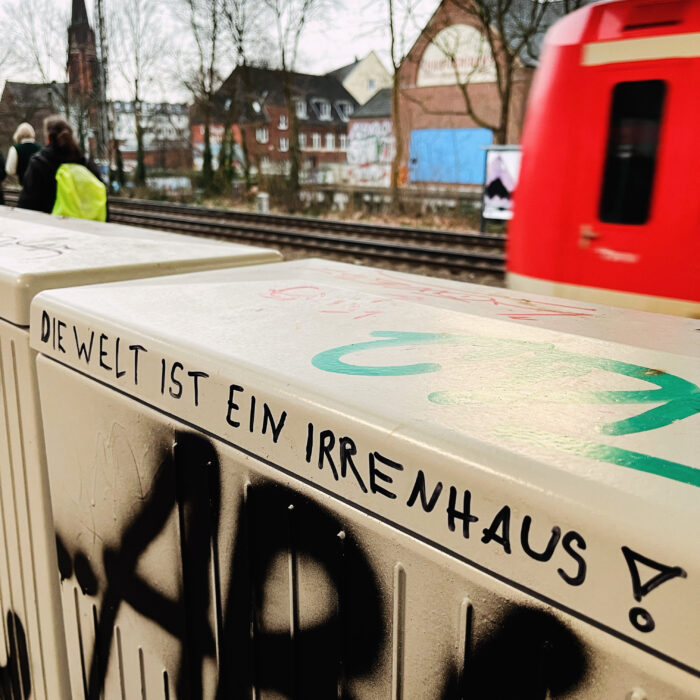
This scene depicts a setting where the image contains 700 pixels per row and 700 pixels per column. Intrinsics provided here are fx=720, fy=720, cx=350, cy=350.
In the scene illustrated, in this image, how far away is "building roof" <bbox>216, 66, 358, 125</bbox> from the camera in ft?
95.2

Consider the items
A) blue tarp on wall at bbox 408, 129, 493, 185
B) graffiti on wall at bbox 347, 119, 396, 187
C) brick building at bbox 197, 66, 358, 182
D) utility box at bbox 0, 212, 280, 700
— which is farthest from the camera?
brick building at bbox 197, 66, 358, 182

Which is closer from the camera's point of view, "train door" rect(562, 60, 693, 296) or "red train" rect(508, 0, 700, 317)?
"red train" rect(508, 0, 700, 317)

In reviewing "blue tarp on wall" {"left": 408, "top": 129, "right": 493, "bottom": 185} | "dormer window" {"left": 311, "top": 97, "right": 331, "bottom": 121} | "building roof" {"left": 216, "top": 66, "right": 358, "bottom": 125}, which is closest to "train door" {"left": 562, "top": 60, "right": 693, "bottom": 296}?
"building roof" {"left": 216, "top": 66, "right": 358, "bottom": 125}

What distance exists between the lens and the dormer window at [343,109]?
197 ft

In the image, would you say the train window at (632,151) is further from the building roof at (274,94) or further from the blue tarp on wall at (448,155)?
the blue tarp on wall at (448,155)

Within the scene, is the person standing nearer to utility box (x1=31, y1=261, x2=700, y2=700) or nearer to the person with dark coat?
the person with dark coat

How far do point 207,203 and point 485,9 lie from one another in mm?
12989

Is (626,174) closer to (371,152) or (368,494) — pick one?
(368,494)

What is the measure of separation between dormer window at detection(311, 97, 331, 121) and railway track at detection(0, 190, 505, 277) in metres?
41.3

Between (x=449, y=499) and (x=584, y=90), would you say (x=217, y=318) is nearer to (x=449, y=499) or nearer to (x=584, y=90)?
(x=449, y=499)

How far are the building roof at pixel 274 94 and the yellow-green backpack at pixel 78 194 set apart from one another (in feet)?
73.0

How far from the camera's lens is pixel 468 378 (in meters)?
1.07

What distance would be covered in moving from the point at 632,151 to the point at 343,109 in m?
59.2

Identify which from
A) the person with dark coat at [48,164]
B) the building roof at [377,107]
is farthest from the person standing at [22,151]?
the building roof at [377,107]
